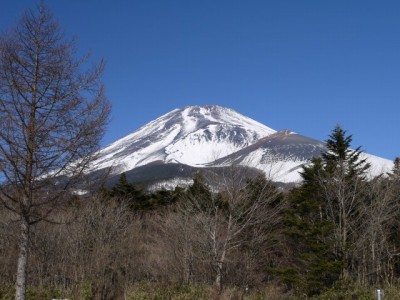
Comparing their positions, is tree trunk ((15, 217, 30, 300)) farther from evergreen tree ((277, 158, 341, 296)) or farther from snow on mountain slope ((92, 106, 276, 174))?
snow on mountain slope ((92, 106, 276, 174))

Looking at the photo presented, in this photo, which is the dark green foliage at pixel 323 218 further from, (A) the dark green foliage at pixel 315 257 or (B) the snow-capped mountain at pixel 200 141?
(B) the snow-capped mountain at pixel 200 141

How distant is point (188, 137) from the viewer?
160125 millimetres

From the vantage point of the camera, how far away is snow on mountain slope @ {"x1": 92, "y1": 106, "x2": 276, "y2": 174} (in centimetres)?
13725

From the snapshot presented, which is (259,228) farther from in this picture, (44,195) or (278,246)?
(44,195)

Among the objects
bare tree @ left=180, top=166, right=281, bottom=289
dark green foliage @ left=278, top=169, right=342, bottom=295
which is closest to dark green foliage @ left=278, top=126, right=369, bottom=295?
dark green foliage @ left=278, top=169, right=342, bottom=295

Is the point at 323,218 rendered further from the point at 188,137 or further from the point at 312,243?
the point at 188,137

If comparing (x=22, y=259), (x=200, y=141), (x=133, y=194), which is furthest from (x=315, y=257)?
(x=200, y=141)

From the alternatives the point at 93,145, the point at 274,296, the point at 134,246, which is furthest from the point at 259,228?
the point at 93,145

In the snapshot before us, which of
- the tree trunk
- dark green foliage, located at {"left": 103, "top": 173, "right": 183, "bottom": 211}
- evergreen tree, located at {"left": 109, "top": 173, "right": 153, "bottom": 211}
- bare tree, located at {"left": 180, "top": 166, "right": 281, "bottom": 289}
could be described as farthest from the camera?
evergreen tree, located at {"left": 109, "top": 173, "right": 153, "bottom": 211}

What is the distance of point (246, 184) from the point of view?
2148 cm

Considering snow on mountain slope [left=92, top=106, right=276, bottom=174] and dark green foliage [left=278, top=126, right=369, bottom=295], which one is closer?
dark green foliage [left=278, top=126, right=369, bottom=295]

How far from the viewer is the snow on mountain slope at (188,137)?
450 feet

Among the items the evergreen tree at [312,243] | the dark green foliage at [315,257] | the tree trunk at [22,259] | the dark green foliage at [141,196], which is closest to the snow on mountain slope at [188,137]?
the dark green foliage at [141,196]

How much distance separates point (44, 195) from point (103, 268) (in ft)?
45.0
